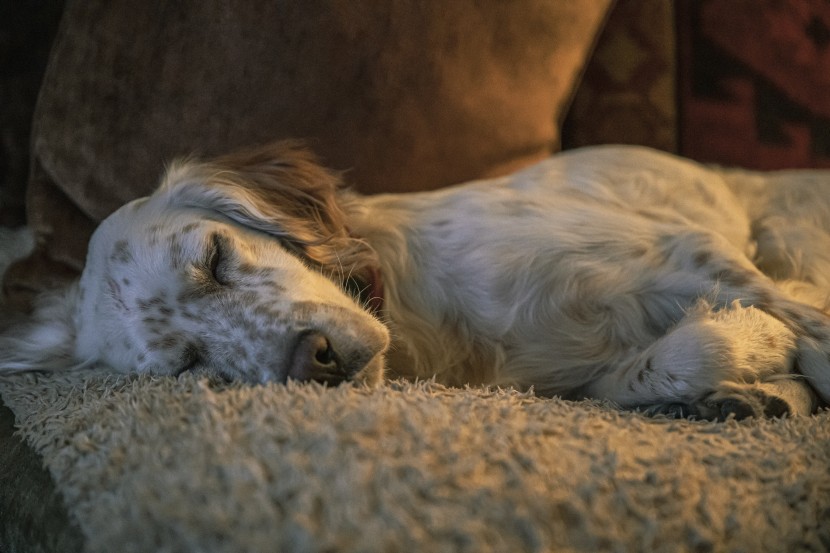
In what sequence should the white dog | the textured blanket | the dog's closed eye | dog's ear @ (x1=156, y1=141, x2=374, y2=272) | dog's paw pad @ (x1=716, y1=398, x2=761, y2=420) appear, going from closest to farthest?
the textured blanket → dog's paw pad @ (x1=716, y1=398, x2=761, y2=420) → the white dog → the dog's closed eye → dog's ear @ (x1=156, y1=141, x2=374, y2=272)

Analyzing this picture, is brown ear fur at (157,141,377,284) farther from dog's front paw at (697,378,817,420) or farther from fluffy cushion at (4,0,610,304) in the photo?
dog's front paw at (697,378,817,420)

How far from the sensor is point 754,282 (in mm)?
1335

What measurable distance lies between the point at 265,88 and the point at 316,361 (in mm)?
849

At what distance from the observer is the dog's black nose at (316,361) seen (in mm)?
1096

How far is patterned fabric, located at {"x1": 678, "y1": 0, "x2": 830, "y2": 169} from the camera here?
7.10 feet

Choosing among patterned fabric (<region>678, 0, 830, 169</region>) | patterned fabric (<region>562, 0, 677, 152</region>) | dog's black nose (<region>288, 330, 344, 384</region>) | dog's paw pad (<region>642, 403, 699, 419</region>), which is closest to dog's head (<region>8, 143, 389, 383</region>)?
dog's black nose (<region>288, 330, 344, 384</region>)

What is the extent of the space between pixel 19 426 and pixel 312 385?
1.67 feet

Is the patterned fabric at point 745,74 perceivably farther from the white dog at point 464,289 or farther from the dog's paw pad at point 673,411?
the dog's paw pad at point 673,411

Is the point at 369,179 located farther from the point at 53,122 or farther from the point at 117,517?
the point at 117,517

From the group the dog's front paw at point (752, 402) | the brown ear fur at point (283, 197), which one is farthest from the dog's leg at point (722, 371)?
the brown ear fur at point (283, 197)

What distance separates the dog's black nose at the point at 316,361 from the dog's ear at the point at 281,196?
36 centimetres

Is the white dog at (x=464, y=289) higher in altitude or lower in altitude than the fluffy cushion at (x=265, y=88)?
lower

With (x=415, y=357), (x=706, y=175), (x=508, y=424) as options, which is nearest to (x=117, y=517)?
(x=508, y=424)

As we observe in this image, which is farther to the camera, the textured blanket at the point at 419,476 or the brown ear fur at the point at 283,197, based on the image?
the brown ear fur at the point at 283,197
